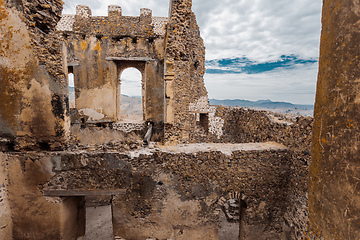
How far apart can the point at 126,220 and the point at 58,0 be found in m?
5.30

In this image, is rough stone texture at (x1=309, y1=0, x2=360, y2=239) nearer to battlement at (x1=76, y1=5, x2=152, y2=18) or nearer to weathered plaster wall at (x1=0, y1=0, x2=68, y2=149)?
weathered plaster wall at (x1=0, y1=0, x2=68, y2=149)

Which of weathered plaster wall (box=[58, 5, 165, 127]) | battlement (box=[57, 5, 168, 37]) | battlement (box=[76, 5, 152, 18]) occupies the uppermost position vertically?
battlement (box=[76, 5, 152, 18])

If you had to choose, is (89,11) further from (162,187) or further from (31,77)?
(162,187)

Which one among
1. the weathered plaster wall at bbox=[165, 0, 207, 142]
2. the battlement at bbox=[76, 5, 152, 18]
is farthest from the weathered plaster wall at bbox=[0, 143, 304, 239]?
the battlement at bbox=[76, 5, 152, 18]

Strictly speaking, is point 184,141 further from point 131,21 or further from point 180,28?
point 131,21

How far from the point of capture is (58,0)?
3.95 meters

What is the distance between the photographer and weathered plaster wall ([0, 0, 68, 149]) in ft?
11.4

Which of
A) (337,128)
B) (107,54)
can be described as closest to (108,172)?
(337,128)

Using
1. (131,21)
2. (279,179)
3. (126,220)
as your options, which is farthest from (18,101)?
(131,21)

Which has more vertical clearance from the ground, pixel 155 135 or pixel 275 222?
pixel 155 135

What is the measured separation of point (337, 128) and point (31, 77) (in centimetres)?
501

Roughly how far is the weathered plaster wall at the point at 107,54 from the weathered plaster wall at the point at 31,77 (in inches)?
222

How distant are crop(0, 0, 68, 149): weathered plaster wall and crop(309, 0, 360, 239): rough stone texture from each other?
15.2 ft

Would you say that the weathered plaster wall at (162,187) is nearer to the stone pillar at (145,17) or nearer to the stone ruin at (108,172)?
the stone ruin at (108,172)
